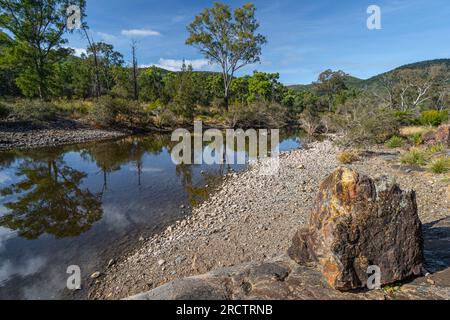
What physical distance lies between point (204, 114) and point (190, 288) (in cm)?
3281

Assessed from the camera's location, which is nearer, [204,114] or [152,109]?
[152,109]

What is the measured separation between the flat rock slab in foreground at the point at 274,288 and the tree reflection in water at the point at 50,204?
4.18m

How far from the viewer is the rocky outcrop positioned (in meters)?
12.2

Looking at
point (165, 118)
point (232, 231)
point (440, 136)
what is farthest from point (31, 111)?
point (440, 136)

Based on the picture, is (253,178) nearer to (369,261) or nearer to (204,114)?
(369,261)

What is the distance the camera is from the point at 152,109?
27375 mm

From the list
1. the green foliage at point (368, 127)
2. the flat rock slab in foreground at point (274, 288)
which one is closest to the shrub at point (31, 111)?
the green foliage at point (368, 127)

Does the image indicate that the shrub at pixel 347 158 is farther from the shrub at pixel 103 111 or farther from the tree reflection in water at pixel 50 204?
the shrub at pixel 103 111

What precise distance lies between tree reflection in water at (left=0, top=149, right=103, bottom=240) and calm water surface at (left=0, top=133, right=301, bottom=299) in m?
0.02

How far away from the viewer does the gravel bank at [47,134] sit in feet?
51.8

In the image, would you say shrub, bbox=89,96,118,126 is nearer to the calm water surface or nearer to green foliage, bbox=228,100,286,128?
the calm water surface

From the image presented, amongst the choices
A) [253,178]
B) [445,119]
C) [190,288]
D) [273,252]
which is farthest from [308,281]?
[445,119]

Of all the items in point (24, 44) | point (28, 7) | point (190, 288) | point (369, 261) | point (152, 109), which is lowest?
point (190, 288)

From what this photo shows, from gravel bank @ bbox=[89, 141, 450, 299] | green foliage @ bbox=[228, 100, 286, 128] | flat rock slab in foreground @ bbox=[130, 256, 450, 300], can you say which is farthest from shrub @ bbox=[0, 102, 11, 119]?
flat rock slab in foreground @ bbox=[130, 256, 450, 300]
